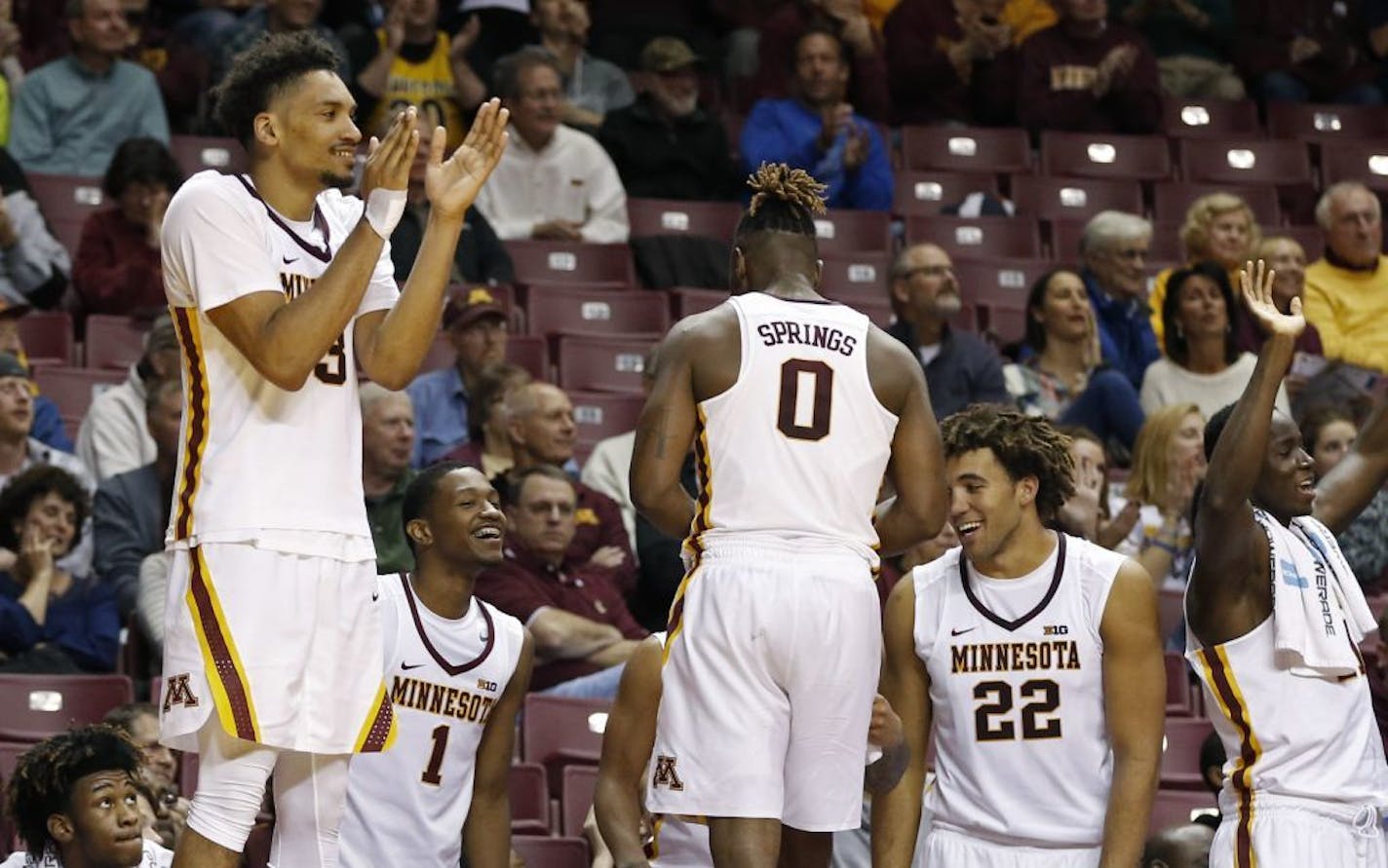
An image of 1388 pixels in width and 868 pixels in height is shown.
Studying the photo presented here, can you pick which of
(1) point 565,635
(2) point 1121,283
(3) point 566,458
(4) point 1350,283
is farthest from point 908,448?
(4) point 1350,283

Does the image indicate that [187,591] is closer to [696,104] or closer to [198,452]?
[198,452]

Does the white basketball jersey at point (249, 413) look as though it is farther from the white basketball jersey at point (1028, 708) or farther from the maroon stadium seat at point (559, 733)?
the maroon stadium seat at point (559, 733)

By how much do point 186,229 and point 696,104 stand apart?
7.72 meters

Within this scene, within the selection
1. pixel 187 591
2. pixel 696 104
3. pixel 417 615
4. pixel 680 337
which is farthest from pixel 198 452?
pixel 696 104

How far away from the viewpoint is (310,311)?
4621 millimetres

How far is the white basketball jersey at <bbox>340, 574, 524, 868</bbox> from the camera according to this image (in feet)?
21.8

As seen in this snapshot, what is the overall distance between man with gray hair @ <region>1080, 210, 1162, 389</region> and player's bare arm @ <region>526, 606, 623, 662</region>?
3889 millimetres

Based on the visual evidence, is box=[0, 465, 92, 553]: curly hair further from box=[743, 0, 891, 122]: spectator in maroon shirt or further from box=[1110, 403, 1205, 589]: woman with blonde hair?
box=[743, 0, 891, 122]: spectator in maroon shirt

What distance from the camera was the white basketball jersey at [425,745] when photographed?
665 cm

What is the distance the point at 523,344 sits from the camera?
1053 centimetres

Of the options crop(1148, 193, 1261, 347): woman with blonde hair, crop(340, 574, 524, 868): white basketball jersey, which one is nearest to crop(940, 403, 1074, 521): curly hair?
crop(340, 574, 524, 868): white basketball jersey

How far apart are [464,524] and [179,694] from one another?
7.54ft

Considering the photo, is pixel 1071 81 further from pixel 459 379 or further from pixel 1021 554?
pixel 1021 554

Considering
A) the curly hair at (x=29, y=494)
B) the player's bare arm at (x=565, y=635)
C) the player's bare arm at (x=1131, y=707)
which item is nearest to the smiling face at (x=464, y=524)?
the player's bare arm at (x=565, y=635)
